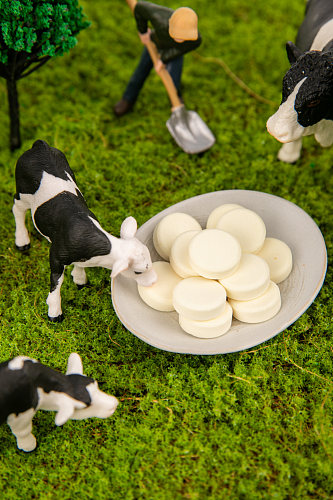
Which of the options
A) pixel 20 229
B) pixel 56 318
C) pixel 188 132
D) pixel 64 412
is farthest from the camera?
pixel 188 132

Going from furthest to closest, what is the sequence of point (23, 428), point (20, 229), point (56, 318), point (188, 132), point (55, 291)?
point (188, 132), point (20, 229), point (56, 318), point (55, 291), point (23, 428)

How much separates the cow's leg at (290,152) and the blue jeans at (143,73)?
0.66m

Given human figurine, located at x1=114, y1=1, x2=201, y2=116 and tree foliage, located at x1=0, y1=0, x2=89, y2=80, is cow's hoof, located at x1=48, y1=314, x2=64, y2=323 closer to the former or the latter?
tree foliage, located at x1=0, y1=0, x2=89, y2=80

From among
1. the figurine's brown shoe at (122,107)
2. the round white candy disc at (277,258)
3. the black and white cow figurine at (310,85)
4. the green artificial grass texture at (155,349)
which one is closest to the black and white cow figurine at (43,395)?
the green artificial grass texture at (155,349)

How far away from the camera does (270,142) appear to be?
287 centimetres

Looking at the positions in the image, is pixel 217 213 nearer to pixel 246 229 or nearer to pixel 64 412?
pixel 246 229

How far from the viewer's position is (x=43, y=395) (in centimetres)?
169

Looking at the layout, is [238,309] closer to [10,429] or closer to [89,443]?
[89,443]

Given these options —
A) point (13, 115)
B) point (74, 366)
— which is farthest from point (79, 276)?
point (13, 115)

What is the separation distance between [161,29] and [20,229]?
114 cm

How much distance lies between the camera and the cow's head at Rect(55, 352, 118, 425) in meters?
1.64

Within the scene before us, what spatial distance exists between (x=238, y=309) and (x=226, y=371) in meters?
0.28

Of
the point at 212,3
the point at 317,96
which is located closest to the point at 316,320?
the point at 317,96

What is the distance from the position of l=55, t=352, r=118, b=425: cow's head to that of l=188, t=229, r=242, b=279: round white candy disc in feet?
1.88
